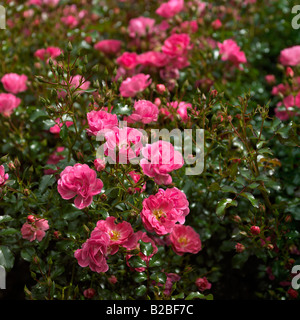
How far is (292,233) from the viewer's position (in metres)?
1.41

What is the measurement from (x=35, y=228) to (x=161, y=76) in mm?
1020

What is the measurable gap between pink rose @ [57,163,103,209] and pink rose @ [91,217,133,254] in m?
0.09

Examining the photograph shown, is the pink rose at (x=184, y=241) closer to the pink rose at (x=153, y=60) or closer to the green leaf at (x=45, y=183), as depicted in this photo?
the green leaf at (x=45, y=183)

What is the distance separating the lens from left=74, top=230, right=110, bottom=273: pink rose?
1108 millimetres

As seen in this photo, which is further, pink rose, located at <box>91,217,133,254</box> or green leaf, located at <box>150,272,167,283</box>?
green leaf, located at <box>150,272,167,283</box>

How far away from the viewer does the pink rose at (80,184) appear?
1133 millimetres

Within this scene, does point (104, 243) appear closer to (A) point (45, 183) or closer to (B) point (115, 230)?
(B) point (115, 230)

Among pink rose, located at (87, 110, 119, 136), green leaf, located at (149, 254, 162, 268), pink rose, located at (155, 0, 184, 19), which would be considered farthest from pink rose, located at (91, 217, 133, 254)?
pink rose, located at (155, 0, 184, 19)

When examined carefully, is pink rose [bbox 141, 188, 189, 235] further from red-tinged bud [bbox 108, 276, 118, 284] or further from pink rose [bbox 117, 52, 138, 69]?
pink rose [bbox 117, 52, 138, 69]

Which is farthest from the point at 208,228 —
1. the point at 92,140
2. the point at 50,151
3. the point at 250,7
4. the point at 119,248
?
the point at 250,7

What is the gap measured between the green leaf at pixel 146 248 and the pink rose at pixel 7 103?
0.87 meters

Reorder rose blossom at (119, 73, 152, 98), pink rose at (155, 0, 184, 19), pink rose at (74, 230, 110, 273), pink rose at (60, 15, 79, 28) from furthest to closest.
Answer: pink rose at (60, 15, 79, 28)
pink rose at (155, 0, 184, 19)
rose blossom at (119, 73, 152, 98)
pink rose at (74, 230, 110, 273)

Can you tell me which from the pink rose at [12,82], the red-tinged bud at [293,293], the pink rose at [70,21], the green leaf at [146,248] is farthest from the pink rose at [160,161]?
the pink rose at [70,21]

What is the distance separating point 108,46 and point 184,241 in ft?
4.12
